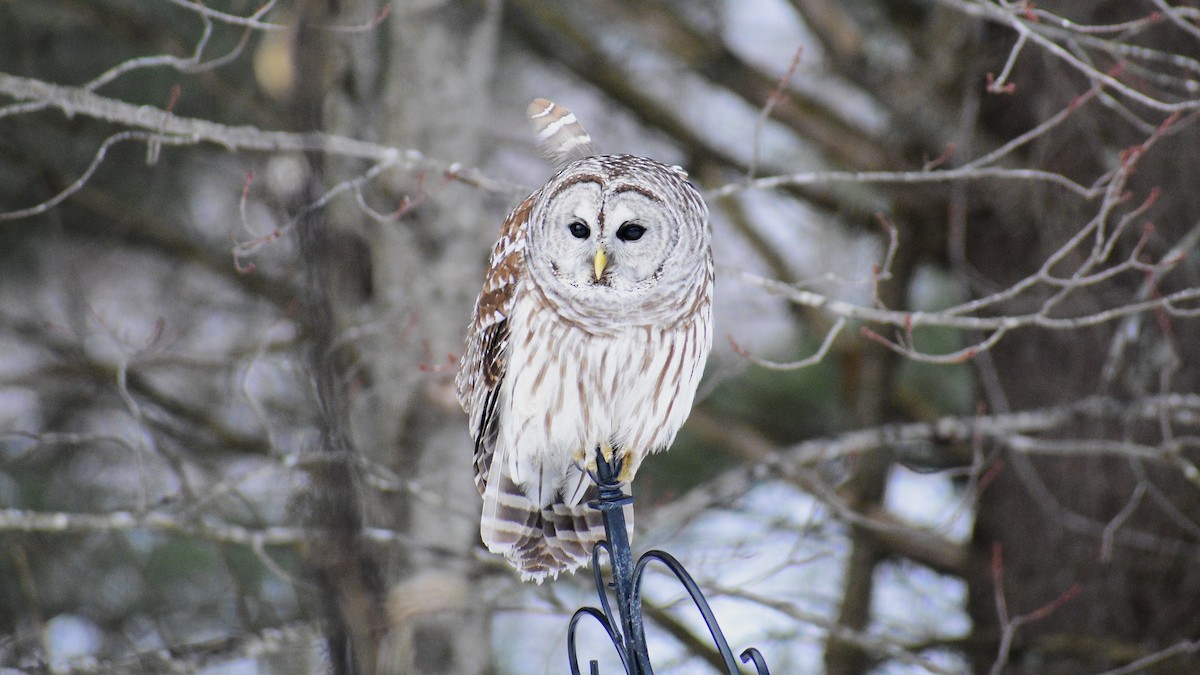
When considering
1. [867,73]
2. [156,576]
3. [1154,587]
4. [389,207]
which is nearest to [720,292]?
[867,73]

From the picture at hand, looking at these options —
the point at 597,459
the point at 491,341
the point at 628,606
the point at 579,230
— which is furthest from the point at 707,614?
the point at 491,341

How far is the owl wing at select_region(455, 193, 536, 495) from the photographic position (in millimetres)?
2461

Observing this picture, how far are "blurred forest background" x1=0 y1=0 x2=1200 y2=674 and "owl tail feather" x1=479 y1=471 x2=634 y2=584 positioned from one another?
62 centimetres

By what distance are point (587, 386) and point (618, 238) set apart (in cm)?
43

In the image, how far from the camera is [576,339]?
7.84ft

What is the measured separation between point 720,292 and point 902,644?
2.36m

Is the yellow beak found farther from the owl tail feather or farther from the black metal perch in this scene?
the owl tail feather

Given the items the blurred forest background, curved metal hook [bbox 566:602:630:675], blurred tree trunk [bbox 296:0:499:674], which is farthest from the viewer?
blurred tree trunk [bbox 296:0:499:674]

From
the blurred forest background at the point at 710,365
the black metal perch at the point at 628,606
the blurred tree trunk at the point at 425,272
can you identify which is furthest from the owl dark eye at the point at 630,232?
the blurred tree trunk at the point at 425,272

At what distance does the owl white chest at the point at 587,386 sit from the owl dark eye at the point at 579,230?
0.25m

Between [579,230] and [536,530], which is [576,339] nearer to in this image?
[579,230]

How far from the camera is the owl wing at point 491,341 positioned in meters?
2.46

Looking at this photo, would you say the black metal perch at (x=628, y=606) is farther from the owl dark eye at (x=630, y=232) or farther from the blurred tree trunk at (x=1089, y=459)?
the blurred tree trunk at (x=1089, y=459)

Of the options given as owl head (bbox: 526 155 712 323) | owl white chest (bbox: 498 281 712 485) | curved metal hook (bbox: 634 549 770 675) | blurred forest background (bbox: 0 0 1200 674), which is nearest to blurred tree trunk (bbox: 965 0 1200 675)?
blurred forest background (bbox: 0 0 1200 674)
